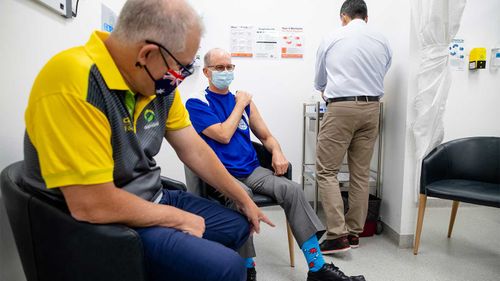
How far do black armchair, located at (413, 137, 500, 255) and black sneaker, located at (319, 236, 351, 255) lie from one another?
0.45 m

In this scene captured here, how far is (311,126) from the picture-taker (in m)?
3.04

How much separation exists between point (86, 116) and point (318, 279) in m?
1.36

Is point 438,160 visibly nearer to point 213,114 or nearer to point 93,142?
point 213,114

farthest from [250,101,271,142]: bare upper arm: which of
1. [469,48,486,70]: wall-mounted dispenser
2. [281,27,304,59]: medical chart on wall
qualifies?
[469,48,486,70]: wall-mounted dispenser

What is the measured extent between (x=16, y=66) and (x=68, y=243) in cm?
64

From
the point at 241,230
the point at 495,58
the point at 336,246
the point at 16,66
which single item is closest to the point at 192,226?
the point at 241,230

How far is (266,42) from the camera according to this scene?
117 inches

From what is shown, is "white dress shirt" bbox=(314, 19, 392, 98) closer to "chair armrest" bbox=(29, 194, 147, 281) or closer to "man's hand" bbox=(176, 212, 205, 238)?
"man's hand" bbox=(176, 212, 205, 238)

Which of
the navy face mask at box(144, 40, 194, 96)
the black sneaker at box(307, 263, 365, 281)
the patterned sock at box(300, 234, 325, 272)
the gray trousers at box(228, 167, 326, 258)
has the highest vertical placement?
the navy face mask at box(144, 40, 194, 96)

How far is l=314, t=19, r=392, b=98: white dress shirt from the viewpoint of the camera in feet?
7.12

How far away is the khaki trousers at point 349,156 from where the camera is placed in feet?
7.18

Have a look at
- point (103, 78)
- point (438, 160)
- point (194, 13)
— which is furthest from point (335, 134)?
point (103, 78)

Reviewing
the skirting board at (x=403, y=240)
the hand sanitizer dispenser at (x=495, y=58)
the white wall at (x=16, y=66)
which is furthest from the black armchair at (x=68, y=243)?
the hand sanitizer dispenser at (x=495, y=58)

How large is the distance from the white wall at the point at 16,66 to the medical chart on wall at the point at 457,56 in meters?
2.95
